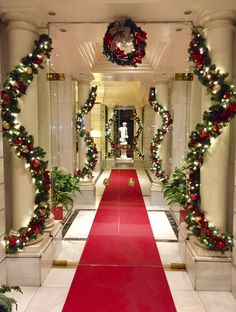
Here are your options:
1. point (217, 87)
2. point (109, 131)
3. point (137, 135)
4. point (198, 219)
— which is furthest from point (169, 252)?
point (137, 135)

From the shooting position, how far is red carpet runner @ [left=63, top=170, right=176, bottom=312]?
3.32 m

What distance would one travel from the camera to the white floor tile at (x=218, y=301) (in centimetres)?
324

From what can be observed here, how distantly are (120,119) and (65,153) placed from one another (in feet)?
33.5

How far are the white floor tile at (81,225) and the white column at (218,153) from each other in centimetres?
260

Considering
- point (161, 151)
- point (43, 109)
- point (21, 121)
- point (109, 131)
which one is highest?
point (43, 109)

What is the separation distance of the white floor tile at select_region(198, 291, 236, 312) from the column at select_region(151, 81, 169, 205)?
418 cm

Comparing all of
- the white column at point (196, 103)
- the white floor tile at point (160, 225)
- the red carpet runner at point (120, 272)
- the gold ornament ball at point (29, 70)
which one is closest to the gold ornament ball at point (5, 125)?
the gold ornament ball at point (29, 70)

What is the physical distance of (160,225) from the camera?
615 cm

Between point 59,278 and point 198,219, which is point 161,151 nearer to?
point 198,219

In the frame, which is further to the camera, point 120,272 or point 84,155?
point 84,155

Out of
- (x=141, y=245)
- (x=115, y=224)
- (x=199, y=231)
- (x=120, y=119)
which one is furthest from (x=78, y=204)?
(x=120, y=119)

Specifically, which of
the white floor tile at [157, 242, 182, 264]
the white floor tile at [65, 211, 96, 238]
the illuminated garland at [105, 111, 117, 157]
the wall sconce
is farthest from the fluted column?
the illuminated garland at [105, 111, 117, 157]

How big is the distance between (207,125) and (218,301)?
6.27 feet

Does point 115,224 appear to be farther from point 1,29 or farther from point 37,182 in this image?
point 1,29
